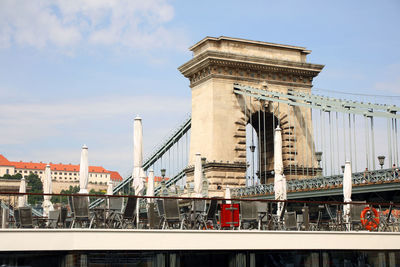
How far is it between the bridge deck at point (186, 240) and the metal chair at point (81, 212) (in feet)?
1.31

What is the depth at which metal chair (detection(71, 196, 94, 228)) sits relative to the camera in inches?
647

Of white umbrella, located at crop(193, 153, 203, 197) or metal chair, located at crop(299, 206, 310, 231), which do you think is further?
white umbrella, located at crop(193, 153, 203, 197)

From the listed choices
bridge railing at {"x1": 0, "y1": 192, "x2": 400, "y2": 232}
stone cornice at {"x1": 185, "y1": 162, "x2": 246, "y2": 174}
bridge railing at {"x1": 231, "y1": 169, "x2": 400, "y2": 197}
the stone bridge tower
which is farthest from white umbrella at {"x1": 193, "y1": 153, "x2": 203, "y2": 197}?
stone cornice at {"x1": 185, "y1": 162, "x2": 246, "y2": 174}

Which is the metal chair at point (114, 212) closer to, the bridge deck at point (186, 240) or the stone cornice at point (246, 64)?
the bridge deck at point (186, 240)

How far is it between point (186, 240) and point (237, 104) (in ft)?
125

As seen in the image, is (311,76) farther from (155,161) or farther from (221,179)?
(155,161)

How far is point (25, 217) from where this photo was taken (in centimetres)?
1747

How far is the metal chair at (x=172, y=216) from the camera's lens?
17281 millimetres

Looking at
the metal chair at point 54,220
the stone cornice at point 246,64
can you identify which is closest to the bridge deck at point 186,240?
the metal chair at point 54,220

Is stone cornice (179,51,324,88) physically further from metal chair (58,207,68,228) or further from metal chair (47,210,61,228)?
metal chair (58,207,68,228)

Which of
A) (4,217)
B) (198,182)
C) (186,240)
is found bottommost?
(186,240)

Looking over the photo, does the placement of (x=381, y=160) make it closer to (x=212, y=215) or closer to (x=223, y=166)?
(x=223, y=166)

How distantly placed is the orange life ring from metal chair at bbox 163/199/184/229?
580 centimetres

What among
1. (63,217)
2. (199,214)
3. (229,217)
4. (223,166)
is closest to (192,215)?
(199,214)
